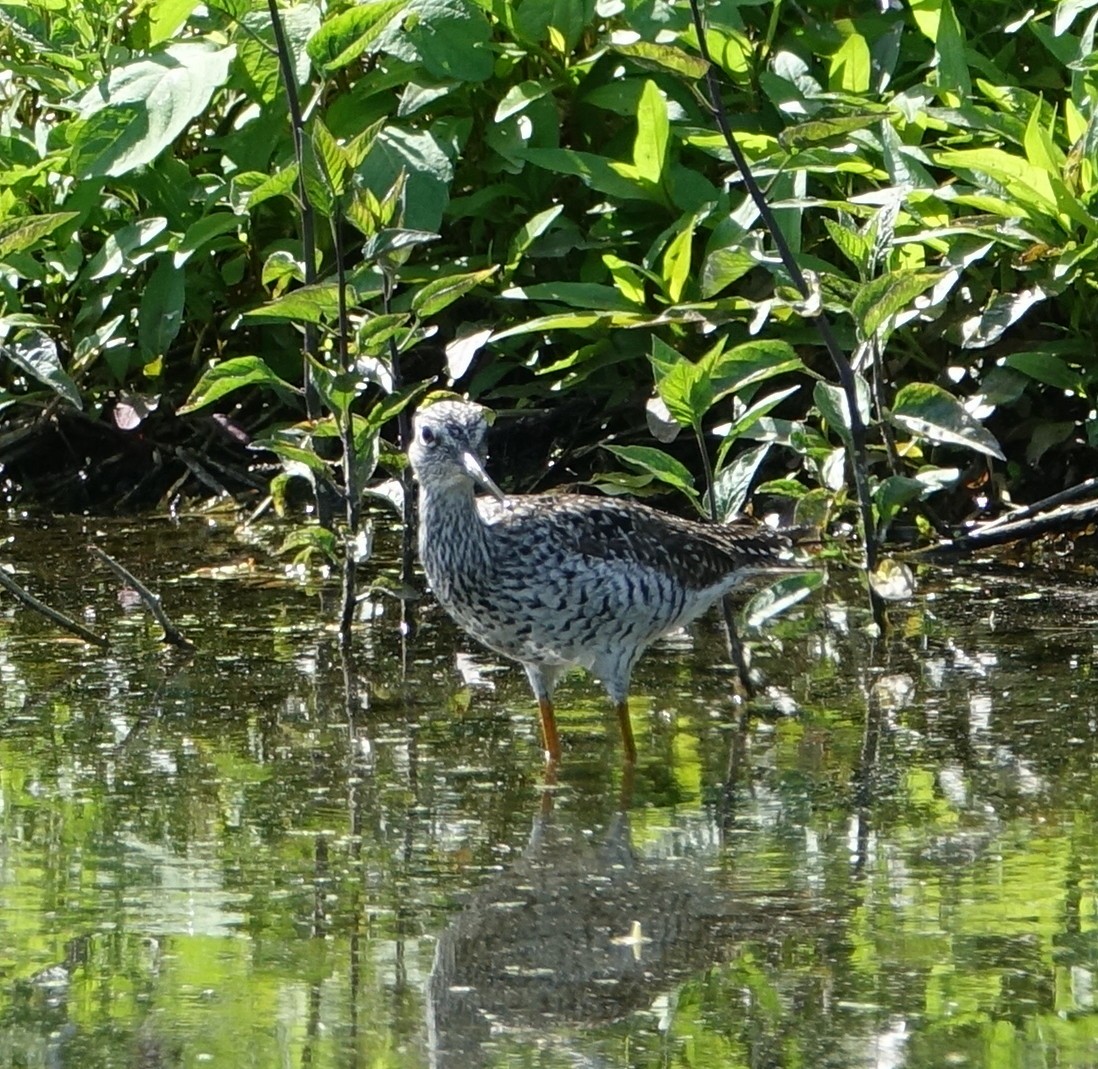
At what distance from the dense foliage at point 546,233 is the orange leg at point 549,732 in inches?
32.7

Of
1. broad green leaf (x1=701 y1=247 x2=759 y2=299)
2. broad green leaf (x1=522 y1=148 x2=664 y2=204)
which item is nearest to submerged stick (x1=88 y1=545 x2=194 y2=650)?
broad green leaf (x1=701 y1=247 x2=759 y2=299)

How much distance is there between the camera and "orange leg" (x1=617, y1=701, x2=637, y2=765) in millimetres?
5504

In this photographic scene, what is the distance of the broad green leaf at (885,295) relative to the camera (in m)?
5.64

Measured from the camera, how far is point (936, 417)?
600cm

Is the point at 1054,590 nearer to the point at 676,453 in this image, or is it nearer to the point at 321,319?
the point at 676,453

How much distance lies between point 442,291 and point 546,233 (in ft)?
5.32

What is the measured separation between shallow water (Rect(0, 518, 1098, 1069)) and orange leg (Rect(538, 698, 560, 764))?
0.13 feet

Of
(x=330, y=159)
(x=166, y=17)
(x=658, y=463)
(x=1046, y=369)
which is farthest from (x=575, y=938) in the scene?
(x=166, y=17)

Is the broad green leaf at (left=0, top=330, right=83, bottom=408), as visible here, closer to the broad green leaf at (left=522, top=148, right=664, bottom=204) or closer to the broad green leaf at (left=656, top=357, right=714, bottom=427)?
the broad green leaf at (left=656, top=357, right=714, bottom=427)

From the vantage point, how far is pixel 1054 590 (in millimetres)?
6820

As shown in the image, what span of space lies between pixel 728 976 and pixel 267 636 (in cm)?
312

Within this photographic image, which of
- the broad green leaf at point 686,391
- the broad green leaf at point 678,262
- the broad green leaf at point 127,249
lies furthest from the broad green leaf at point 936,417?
the broad green leaf at point 127,249

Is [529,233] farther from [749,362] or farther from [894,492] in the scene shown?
[894,492]

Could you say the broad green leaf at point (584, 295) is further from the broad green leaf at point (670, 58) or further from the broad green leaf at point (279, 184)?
the broad green leaf at point (670, 58)
